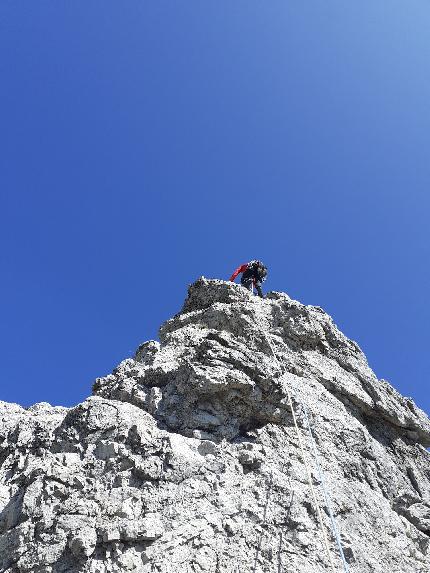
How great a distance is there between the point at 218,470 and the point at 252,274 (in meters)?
11.6

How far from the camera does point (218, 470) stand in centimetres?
720

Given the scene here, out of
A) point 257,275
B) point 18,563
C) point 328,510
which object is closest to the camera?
point 18,563

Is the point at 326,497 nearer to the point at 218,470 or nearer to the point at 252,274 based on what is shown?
the point at 218,470

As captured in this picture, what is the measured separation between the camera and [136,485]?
22.3 feet

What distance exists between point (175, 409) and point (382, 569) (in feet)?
14.0

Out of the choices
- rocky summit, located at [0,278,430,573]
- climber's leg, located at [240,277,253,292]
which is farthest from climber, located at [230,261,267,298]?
rocky summit, located at [0,278,430,573]

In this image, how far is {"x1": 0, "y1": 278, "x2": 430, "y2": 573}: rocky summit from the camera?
19.7 ft

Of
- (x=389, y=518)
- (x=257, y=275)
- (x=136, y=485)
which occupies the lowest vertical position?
(x=389, y=518)

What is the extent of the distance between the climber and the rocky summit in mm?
6714

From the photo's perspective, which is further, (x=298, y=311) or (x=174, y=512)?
(x=298, y=311)

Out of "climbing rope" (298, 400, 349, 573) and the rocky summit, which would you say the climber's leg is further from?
"climbing rope" (298, 400, 349, 573)

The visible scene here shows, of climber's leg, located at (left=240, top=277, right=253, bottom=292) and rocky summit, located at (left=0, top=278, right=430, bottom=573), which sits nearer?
rocky summit, located at (left=0, top=278, right=430, bottom=573)

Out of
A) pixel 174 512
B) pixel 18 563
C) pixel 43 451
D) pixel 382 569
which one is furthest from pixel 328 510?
pixel 43 451

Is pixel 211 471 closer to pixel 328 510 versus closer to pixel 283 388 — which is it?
pixel 328 510
